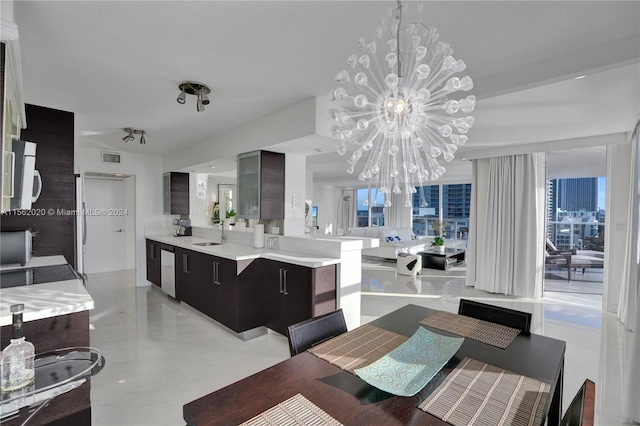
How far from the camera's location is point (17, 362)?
1116 mm

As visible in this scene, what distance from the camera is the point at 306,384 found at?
3.79 feet

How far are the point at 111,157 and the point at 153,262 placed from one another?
1944 mm

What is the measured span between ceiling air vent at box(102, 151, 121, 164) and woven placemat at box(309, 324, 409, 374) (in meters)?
5.42

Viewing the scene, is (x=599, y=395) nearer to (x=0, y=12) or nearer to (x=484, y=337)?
(x=484, y=337)

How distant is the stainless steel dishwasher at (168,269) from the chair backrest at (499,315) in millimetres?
3877

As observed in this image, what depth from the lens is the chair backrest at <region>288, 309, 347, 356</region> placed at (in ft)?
4.98

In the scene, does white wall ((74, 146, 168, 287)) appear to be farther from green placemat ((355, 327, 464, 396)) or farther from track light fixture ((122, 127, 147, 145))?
green placemat ((355, 327, 464, 396))

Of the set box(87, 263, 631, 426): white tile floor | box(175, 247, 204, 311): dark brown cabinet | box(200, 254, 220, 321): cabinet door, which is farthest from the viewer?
box(175, 247, 204, 311): dark brown cabinet

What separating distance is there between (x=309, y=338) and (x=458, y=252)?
22.8ft

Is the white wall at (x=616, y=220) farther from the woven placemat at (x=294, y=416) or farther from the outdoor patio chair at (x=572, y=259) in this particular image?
the woven placemat at (x=294, y=416)

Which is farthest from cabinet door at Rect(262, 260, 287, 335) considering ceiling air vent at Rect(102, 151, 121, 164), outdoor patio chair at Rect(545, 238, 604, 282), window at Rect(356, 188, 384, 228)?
window at Rect(356, 188, 384, 228)

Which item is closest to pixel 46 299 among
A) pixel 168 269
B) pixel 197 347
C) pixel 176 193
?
pixel 197 347

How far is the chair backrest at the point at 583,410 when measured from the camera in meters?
0.89

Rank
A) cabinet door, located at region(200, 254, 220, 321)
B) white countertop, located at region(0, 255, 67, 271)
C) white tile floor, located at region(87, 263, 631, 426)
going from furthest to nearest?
cabinet door, located at region(200, 254, 220, 321) < white countertop, located at region(0, 255, 67, 271) < white tile floor, located at region(87, 263, 631, 426)
